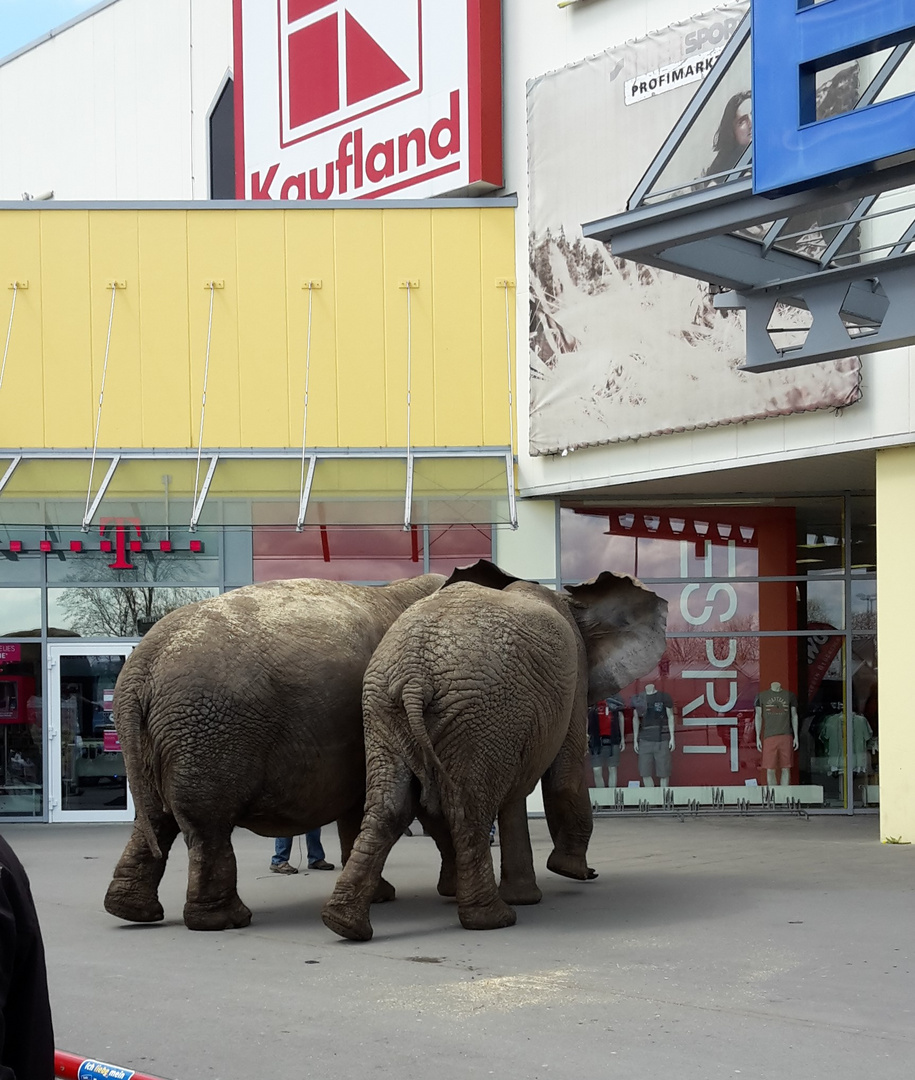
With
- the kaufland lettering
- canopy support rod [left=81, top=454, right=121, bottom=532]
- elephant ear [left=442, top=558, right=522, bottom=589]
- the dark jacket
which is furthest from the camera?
the kaufland lettering

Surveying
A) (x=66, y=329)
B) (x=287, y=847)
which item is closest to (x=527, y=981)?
(x=287, y=847)

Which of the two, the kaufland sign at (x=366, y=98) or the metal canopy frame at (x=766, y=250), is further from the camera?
the kaufland sign at (x=366, y=98)

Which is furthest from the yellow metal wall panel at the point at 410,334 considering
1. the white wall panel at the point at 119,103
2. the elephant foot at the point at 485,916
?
the elephant foot at the point at 485,916

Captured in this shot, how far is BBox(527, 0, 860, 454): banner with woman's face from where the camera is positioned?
14844 millimetres

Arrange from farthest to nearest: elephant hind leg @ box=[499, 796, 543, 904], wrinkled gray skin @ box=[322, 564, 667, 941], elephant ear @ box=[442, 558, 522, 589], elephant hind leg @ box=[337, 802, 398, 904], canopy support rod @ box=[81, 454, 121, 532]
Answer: canopy support rod @ box=[81, 454, 121, 532]
elephant ear @ box=[442, 558, 522, 589]
elephant hind leg @ box=[337, 802, 398, 904]
elephant hind leg @ box=[499, 796, 543, 904]
wrinkled gray skin @ box=[322, 564, 667, 941]

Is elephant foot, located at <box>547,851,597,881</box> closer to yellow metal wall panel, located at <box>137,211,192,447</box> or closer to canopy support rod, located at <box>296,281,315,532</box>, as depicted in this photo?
canopy support rod, located at <box>296,281,315,532</box>

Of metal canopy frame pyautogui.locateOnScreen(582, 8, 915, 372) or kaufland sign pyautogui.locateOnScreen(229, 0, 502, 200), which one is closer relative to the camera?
metal canopy frame pyautogui.locateOnScreen(582, 8, 915, 372)

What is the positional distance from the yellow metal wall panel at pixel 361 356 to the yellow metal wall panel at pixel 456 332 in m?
0.67

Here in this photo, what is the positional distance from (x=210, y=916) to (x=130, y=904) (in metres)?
0.61

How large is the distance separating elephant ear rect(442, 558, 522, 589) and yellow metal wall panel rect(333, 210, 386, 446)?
7002 mm

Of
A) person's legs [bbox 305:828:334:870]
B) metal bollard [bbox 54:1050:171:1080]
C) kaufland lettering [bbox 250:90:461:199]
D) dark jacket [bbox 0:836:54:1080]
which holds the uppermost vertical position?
kaufland lettering [bbox 250:90:461:199]

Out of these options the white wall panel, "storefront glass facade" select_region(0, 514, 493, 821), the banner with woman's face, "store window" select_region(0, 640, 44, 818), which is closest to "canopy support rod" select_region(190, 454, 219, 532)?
"storefront glass facade" select_region(0, 514, 493, 821)

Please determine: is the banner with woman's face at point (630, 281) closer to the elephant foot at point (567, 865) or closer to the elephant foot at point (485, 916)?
the elephant foot at point (567, 865)

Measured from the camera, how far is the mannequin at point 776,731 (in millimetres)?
17625
